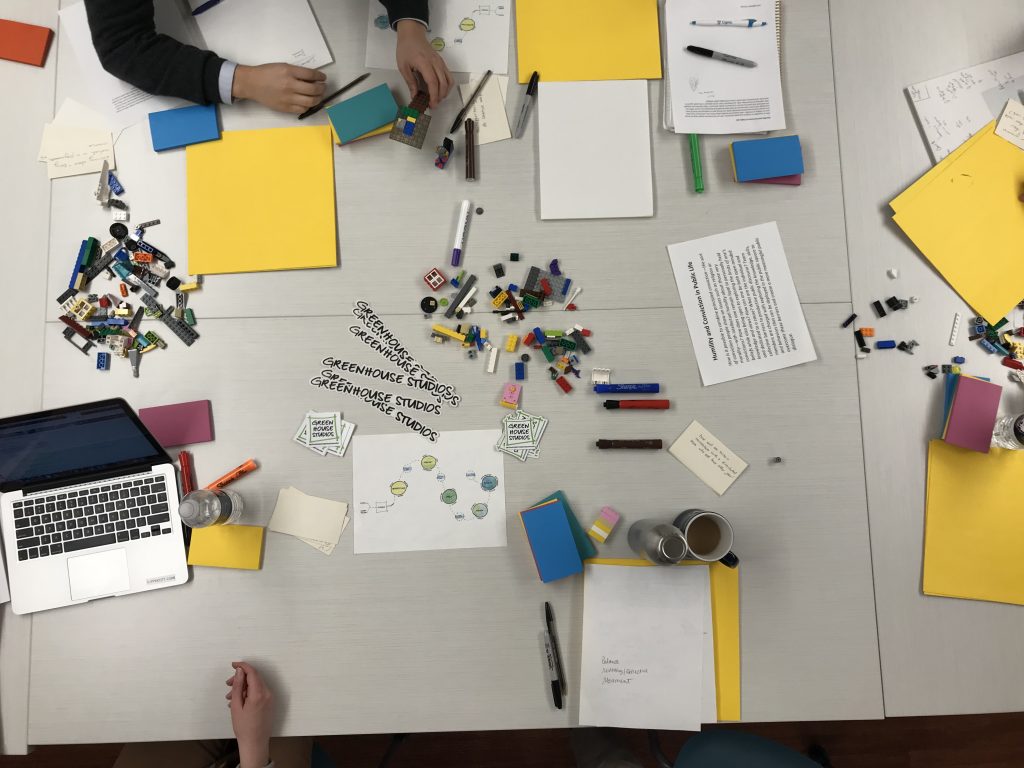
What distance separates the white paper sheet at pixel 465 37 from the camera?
1.10 meters

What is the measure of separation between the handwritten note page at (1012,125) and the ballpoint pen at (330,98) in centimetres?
121

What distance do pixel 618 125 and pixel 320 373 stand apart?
72cm

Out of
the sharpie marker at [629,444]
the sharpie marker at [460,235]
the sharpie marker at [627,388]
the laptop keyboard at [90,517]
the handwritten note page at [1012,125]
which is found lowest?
the laptop keyboard at [90,517]

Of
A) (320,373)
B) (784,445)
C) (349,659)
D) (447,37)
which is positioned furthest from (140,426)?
(784,445)

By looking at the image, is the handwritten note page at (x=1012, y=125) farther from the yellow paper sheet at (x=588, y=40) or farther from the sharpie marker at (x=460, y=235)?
the sharpie marker at (x=460, y=235)

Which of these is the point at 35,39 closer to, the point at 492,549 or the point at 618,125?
the point at 618,125

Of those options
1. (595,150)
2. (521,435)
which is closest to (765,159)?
(595,150)

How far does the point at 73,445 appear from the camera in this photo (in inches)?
37.9

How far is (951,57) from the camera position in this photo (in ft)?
3.67

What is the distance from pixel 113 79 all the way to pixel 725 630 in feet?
5.00

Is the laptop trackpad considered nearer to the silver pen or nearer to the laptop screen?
the laptop screen

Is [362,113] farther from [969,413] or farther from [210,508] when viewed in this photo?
[969,413]

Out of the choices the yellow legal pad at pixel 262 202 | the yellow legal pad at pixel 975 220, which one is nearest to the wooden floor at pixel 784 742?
the yellow legal pad at pixel 975 220

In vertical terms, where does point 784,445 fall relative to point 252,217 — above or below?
below
